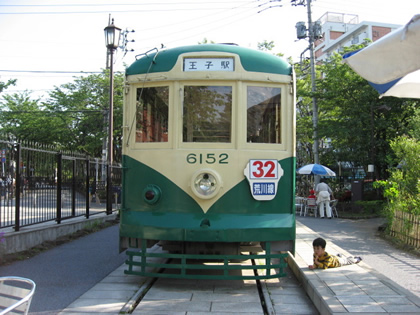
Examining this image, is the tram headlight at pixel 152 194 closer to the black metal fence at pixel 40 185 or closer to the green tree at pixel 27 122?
the black metal fence at pixel 40 185

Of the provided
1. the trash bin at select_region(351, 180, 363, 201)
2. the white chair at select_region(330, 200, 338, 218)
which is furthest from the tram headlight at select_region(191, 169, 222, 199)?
the trash bin at select_region(351, 180, 363, 201)

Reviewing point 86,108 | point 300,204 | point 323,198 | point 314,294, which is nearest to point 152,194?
point 314,294

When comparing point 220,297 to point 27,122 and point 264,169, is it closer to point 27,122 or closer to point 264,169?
point 264,169

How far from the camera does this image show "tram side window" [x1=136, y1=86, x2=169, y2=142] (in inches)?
227

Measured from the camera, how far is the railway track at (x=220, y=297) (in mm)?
4801

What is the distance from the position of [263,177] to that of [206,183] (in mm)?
737

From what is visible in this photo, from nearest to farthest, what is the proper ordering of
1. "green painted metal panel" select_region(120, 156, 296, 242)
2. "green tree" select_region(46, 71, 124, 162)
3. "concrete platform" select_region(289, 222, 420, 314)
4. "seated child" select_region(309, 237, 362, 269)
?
"concrete platform" select_region(289, 222, 420, 314), "green painted metal panel" select_region(120, 156, 296, 242), "seated child" select_region(309, 237, 362, 269), "green tree" select_region(46, 71, 124, 162)

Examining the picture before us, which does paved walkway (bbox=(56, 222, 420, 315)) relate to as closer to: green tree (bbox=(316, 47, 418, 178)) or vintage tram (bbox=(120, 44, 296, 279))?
vintage tram (bbox=(120, 44, 296, 279))

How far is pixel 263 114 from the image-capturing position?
18.8ft

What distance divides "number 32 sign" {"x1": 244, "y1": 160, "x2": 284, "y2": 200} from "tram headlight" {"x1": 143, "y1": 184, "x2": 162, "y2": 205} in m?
1.13

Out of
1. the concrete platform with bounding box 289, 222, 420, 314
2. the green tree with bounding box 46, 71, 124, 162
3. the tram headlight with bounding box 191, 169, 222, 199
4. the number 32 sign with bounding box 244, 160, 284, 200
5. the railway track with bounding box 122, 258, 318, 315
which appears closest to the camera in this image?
the concrete platform with bounding box 289, 222, 420, 314

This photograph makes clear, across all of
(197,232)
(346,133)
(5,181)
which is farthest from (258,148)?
(346,133)

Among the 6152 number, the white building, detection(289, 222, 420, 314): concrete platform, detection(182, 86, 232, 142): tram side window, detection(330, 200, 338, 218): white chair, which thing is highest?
the white building

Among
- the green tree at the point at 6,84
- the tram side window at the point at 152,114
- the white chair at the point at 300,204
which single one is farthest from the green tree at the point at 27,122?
the tram side window at the point at 152,114
